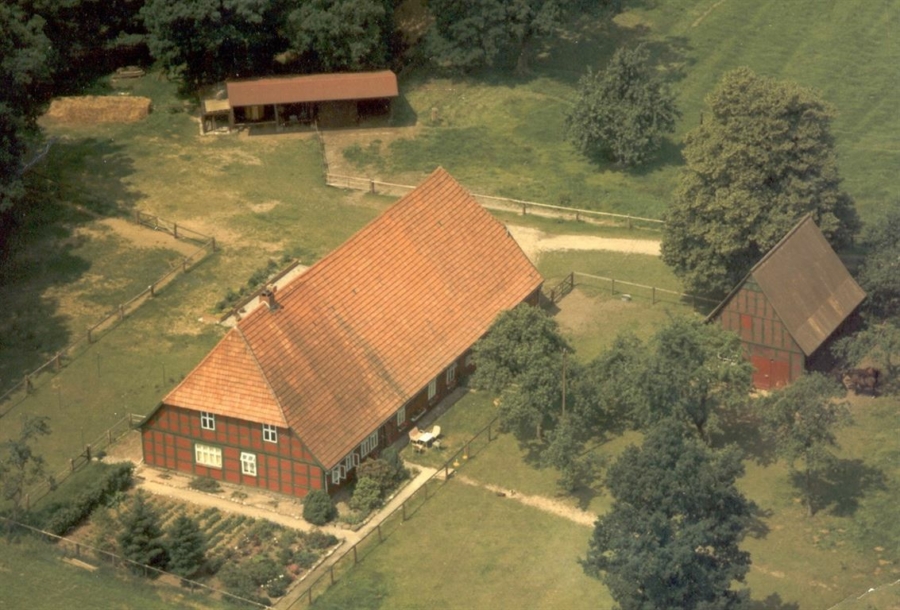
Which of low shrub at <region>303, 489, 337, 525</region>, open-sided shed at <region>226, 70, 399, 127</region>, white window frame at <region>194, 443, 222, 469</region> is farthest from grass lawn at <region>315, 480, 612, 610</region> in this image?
open-sided shed at <region>226, 70, 399, 127</region>

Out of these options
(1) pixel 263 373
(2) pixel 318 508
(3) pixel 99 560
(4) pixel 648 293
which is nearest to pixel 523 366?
(2) pixel 318 508

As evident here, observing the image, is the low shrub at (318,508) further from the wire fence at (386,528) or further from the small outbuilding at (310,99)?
the small outbuilding at (310,99)

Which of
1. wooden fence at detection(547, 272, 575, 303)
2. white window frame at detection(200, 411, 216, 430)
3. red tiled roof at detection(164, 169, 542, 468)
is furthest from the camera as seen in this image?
wooden fence at detection(547, 272, 575, 303)

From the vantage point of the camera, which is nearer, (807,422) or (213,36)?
(807,422)

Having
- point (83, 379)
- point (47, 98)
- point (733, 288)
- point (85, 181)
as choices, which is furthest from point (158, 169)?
point (733, 288)

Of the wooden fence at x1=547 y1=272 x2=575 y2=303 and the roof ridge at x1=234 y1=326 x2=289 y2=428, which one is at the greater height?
the roof ridge at x1=234 y1=326 x2=289 y2=428

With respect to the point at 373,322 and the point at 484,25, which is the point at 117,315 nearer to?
the point at 373,322

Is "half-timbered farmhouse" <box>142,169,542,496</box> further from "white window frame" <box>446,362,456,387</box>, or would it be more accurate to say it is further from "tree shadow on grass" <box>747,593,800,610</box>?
"tree shadow on grass" <box>747,593,800,610</box>

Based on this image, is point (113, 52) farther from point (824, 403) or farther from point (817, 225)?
point (824, 403)
